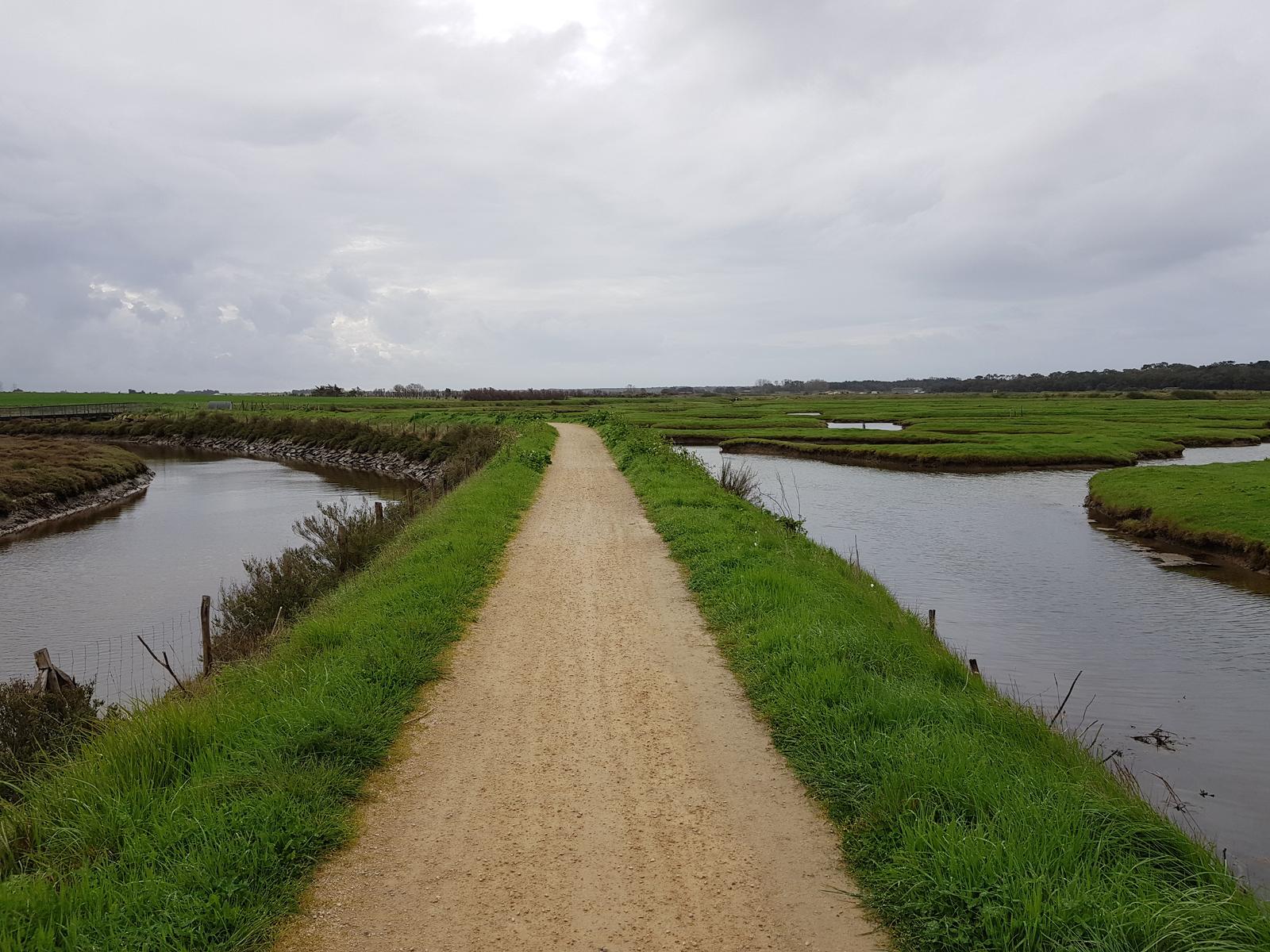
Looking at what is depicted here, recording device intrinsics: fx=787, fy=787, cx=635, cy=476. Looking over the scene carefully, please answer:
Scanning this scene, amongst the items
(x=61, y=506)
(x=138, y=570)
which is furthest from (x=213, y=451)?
(x=138, y=570)

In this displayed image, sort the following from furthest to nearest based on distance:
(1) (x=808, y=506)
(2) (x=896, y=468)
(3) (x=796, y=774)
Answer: (2) (x=896, y=468) → (1) (x=808, y=506) → (3) (x=796, y=774)

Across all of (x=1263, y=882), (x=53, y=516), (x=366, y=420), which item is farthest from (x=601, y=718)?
(x=366, y=420)

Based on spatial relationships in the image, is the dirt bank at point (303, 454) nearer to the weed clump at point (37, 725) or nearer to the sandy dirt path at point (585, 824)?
the weed clump at point (37, 725)

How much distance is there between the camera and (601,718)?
7.06 meters

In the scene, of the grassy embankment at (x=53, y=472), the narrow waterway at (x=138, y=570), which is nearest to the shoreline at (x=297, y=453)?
the narrow waterway at (x=138, y=570)

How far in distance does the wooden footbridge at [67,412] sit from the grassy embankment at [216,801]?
9943 centimetres

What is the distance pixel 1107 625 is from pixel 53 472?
42.0 meters

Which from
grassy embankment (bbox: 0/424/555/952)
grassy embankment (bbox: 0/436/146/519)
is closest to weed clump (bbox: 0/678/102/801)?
grassy embankment (bbox: 0/424/555/952)

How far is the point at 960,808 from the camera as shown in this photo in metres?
5.05

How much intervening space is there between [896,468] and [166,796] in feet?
132

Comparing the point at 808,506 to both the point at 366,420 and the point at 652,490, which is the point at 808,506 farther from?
the point at 366,420

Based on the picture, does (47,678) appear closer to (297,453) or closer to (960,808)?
(960,808)

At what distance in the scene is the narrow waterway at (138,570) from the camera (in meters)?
14.2

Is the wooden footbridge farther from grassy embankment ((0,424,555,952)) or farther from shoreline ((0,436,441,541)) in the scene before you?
grassy embankment ((0,424,555,952))
